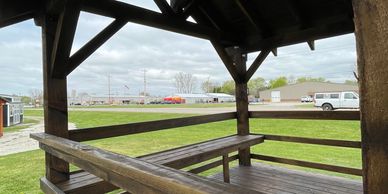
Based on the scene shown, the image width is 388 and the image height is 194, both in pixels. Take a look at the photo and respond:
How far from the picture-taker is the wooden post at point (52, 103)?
2.29m

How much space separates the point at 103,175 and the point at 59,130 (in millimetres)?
1135

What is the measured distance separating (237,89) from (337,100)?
15.6 metres

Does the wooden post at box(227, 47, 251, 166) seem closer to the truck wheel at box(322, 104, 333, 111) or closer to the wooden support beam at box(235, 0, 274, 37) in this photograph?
the wooden support beam at box(235, 0, 274, 37)

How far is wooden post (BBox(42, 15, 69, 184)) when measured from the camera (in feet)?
7.52

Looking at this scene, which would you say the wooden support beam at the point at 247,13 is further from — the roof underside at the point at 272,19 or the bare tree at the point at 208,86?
the bare tree at the point at 208,86

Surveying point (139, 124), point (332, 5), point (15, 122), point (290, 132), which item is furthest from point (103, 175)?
point (15, 122)

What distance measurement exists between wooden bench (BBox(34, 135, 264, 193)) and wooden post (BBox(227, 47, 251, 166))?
0.41 meters

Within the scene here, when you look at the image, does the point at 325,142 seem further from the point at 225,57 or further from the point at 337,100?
the point at 337,100

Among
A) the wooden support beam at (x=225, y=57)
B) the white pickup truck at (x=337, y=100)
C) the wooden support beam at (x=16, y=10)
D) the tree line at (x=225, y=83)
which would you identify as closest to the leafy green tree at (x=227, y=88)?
the tree line at (x=225, y=83)

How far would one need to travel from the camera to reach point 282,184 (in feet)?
11.5

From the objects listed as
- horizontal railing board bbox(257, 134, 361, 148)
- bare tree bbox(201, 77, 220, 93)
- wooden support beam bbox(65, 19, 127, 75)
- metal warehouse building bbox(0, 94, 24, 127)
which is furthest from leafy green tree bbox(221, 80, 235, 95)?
wooden support beam bbox(65, 19, 127, 75)

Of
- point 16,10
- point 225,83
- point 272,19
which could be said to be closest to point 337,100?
point 272,19

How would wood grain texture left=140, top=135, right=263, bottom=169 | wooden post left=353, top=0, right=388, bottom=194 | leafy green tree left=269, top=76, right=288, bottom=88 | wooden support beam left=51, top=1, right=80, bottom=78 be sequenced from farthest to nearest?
leafy green tree left=269, top=76, right=288, bottom=88 → wood grain texture left=140, top=135, right=263, bottom=169 → wooden support beam left=51, top=1, right=80, bottom=78 → wooden post left=353, top=0, right=388, bottom=194

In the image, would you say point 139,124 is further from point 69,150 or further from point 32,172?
point 32,172
